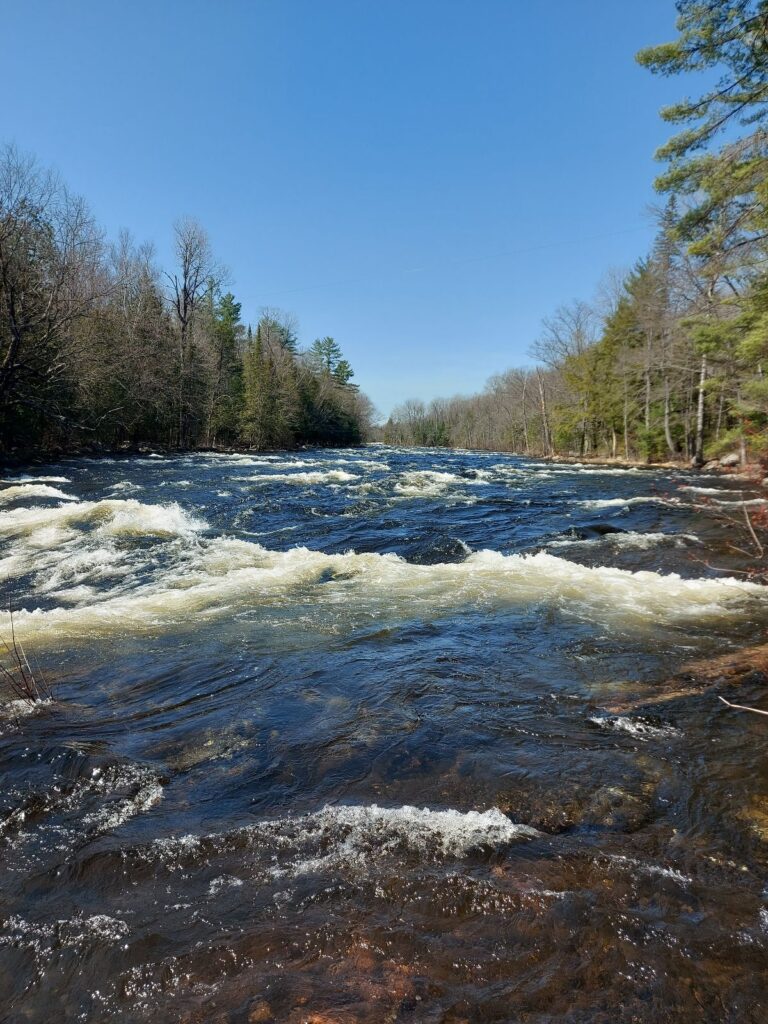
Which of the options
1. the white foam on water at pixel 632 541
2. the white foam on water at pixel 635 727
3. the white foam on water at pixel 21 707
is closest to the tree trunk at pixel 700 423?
the white foam on water at pixel 632 541

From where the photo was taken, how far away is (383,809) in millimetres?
2631

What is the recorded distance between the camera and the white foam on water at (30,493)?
43.7 feet

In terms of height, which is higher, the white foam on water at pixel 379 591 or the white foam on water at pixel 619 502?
the white foam on water at pixel 619 502

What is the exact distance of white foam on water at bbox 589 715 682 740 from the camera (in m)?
3.32

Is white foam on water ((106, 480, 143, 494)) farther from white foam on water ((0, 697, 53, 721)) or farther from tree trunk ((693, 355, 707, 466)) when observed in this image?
tree trunk ((693, 355, 707, 466))

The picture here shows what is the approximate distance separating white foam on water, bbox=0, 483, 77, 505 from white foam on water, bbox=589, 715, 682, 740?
13651mm

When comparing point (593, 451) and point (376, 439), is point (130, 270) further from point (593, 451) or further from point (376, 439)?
point (376, 439)

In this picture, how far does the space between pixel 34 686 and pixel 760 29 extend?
561 inches

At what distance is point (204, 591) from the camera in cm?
661

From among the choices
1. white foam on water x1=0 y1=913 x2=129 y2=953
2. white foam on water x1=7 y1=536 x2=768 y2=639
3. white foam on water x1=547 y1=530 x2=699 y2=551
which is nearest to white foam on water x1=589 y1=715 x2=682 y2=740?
white foam on water x1=7 y1=536 x2=768 y2=639

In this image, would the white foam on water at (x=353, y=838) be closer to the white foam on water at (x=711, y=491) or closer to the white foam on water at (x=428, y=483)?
the white foam on water at (x=428, y=483)

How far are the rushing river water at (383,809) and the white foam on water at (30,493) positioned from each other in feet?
26.2

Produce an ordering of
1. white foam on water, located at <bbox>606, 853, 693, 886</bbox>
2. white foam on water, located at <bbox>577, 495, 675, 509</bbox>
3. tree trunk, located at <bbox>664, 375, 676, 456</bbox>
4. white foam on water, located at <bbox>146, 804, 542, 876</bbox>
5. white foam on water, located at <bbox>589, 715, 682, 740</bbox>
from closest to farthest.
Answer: white foam on water, located at <bbox>606, 853, 693, 886</bbox> < white foam on water, located at <bbox>146, 804, 542, 876</bbox> < white foam on water, located at <bbox>589, 715, 682, 740</bbox> < white foam on water, located at <bbox>577, 495, 675, 509</bbox> < tree trunk, located at <bbox>664, 375, 676, 456</bbox>

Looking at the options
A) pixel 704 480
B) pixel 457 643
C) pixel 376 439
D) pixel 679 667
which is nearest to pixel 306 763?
pixel 457 643
